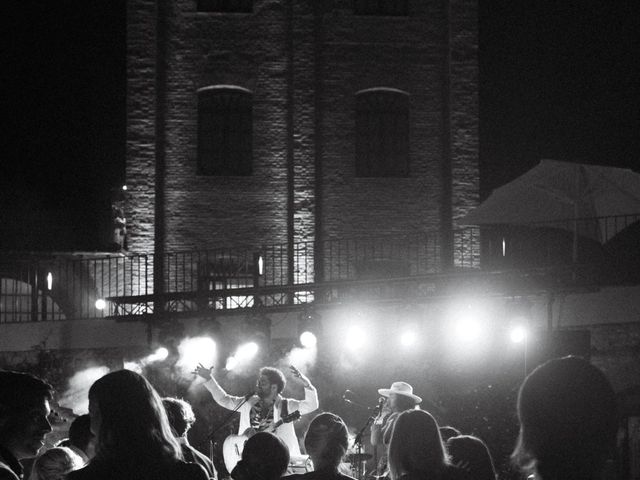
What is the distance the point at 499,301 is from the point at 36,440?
414 inches

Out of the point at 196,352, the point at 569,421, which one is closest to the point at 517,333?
the point at 196,352

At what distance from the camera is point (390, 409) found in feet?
39.3

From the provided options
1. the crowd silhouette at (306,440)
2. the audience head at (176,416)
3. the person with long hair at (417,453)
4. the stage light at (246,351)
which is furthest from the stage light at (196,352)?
the person with long hair at (417,453)

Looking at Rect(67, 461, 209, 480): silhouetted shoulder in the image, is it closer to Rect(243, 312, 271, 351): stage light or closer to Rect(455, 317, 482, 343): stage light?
Rect(455, 317, 482, 343): stage light

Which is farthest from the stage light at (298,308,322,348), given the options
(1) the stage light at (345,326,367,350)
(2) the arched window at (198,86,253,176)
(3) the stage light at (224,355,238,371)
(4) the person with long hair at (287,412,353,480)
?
(4) the person with long hair at (287,412,353,480)

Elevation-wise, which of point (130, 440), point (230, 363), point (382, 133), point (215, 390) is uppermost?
point (382, 133)

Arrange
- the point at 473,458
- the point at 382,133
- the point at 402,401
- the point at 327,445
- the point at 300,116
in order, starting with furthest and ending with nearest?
the point at 382,133, the point at 300,116, the point at 402,401, the point at 327,445, the point at 473,458

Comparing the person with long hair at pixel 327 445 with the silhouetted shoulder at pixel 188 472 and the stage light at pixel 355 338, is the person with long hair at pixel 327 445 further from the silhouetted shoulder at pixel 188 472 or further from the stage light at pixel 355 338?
the stage light at pixel 355 338

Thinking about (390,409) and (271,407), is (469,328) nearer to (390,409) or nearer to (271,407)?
(390,409)

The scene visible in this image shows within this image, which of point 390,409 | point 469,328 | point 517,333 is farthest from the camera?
point 469,328

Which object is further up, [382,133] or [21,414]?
[382,133]

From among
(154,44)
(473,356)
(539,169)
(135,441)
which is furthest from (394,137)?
(135,441)

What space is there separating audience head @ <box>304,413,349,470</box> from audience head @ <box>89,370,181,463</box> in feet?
8.42

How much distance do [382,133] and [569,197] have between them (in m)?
8.86
